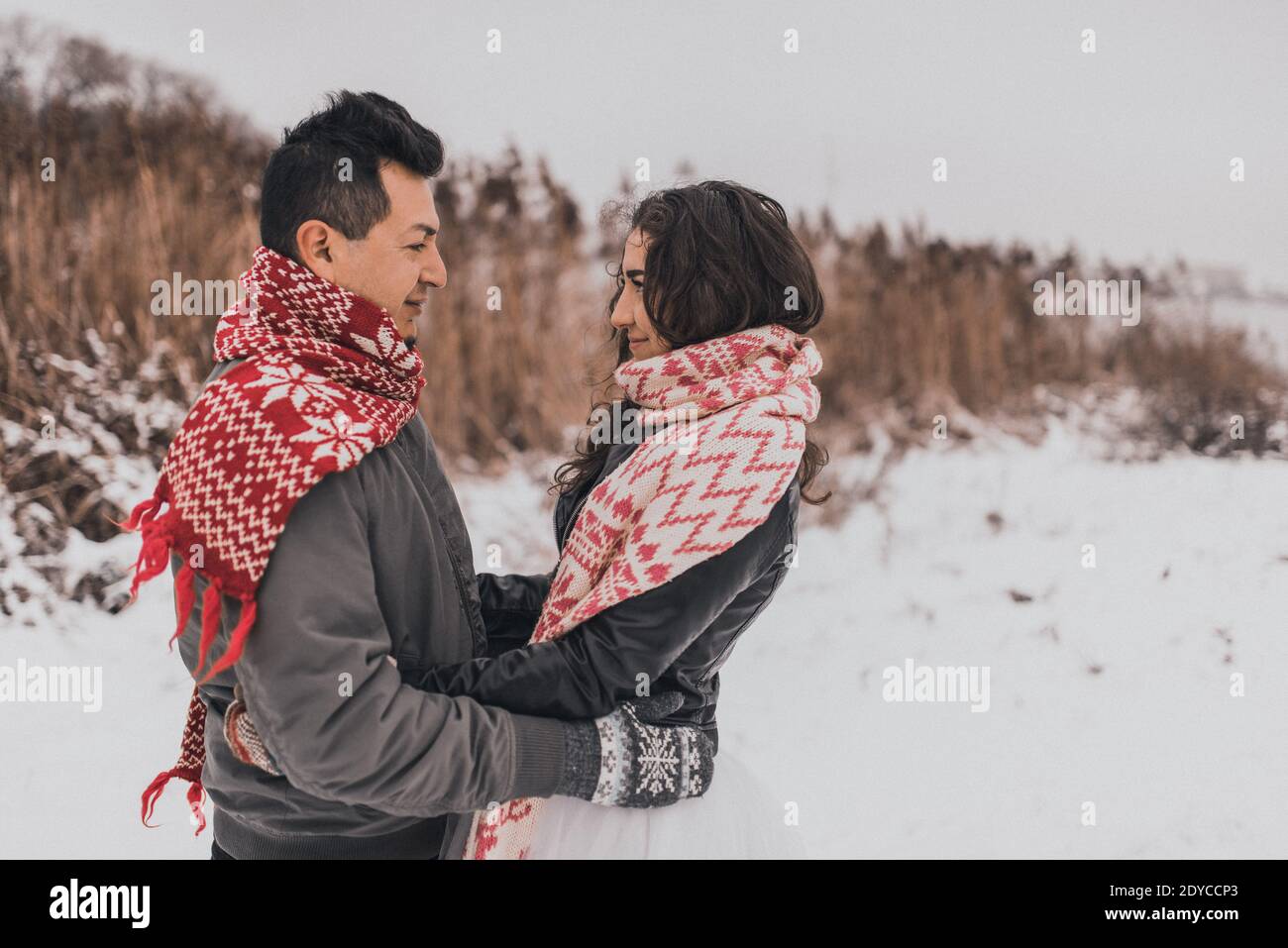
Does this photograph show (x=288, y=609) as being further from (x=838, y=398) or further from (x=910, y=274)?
(x=910, y=274)

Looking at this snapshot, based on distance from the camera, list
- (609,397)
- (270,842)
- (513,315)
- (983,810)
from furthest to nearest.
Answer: (513,315) < (983,810) < (609,397) < (270,842)

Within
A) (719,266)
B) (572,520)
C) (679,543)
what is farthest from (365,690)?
(719,266)

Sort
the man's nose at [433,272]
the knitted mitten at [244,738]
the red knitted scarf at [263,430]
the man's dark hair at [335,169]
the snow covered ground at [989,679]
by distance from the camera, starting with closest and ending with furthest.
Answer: the red knitted scarf at [263,430]
the knitted mitten at [244,738]
the man's dark hair at [335,169]
the man's nose at [433,272]
the snow covered ground at [989,679]

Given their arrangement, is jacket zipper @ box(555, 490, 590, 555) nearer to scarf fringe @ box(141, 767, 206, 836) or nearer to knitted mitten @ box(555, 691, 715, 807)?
knitted mitten @ box(555, 691, 715, 807)

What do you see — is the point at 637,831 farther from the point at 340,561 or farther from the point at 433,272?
the point at 433,272

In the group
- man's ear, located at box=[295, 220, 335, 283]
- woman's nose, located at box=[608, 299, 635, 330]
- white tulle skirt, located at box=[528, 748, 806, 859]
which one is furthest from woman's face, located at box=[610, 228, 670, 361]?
white tulle skirt, located at box=[528, 748, 806, 859]

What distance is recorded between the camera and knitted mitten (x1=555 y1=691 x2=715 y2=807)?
144 centimetres

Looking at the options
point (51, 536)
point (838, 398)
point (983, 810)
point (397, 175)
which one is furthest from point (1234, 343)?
point (51, 536)

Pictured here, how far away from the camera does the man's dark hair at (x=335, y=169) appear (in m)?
1.46

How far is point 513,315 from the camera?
509 centimetres

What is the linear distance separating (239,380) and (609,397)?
1.00 metres

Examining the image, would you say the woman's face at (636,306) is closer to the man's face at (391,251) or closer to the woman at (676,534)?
the woman at (676,534)

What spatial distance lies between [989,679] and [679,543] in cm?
264

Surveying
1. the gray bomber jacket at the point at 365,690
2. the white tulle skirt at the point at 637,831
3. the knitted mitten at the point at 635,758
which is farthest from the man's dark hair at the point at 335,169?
the white tulle skirt at the point at 637,831
